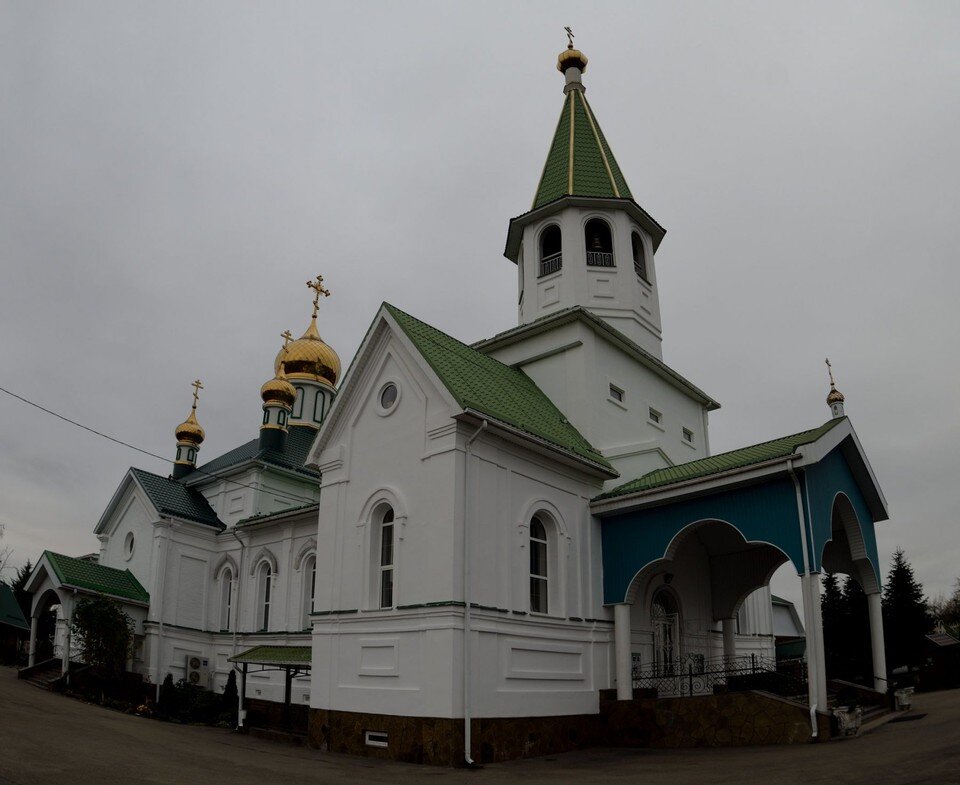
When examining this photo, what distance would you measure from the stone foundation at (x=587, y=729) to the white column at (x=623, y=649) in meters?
0.28

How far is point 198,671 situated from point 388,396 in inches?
504

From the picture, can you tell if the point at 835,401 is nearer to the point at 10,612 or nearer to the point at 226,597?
the point at 226,597

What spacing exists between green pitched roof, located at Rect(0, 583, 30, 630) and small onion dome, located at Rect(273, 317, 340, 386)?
14861 mm

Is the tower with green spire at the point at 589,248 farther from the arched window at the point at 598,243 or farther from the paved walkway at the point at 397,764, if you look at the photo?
the paved walkway at the point at 397,764

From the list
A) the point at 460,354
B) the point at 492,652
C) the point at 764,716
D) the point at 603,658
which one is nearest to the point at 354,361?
the point at 460,354

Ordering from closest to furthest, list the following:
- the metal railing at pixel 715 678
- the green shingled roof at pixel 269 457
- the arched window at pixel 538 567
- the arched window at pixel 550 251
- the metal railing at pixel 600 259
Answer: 1. the metal railing at pixel 715 678
2. the arched window at pixel 538 567
3. the metal railing at pixel 600 259
4. the arched window at pixel 550 251
5. the green shingled roof at pixel 269 457

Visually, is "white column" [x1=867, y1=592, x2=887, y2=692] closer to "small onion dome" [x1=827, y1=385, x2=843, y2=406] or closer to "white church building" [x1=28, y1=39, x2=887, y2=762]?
"white church building" [x1=28, y1=39, x2=887, y2=762]

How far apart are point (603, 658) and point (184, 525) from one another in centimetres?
1467

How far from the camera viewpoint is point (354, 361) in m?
16.4

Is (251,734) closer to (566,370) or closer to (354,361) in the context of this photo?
(354,361)

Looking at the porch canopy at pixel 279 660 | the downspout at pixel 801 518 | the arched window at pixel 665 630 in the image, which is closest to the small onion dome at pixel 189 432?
the porch canopy at pixel 279 660

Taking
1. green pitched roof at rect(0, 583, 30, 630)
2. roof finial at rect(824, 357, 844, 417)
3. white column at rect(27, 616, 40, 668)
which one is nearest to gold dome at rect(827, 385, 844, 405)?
roof finial at rect(824, 357, 844, 417)

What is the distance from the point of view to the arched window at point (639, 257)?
21734mm

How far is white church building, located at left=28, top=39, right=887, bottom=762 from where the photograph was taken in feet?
44.8
